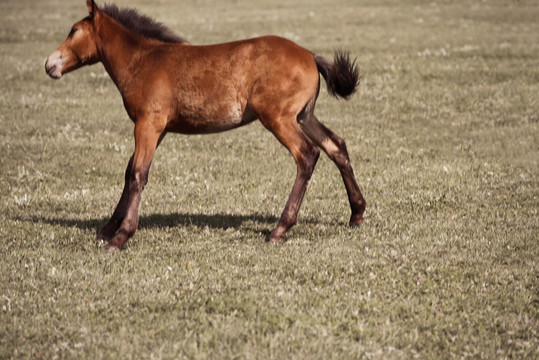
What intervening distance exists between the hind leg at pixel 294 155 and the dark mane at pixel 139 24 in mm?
1965

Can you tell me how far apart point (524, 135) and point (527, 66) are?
6.54 m

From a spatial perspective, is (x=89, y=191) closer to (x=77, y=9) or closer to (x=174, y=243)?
(x=174, y=243)

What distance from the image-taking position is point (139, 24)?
9.67 metres

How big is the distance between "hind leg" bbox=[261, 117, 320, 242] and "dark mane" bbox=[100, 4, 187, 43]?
6.45 feet

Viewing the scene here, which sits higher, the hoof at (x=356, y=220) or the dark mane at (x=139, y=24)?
the dark mane at (x=139, y=24)

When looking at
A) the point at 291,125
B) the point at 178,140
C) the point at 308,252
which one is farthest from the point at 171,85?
the point at 178,140

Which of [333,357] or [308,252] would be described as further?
[308,252]

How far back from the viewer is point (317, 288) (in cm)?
750

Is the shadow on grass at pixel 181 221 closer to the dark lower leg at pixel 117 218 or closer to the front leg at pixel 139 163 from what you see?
the dark lower leg at pixel 117 218

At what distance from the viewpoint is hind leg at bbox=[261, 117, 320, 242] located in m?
8.96

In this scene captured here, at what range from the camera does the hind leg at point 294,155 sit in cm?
896

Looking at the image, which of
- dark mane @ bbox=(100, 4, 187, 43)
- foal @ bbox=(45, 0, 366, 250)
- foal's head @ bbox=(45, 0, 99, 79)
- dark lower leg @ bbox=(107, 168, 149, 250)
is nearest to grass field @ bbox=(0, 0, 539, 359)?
dark lower leg @ bbox=(107, 168, 149, 250)

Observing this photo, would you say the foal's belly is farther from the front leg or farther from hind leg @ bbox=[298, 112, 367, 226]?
hind leg @ bbox=[298, 112, 367, 226]

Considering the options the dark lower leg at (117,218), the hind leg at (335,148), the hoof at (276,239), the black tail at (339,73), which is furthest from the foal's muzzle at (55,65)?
the hoof at (276,239)
